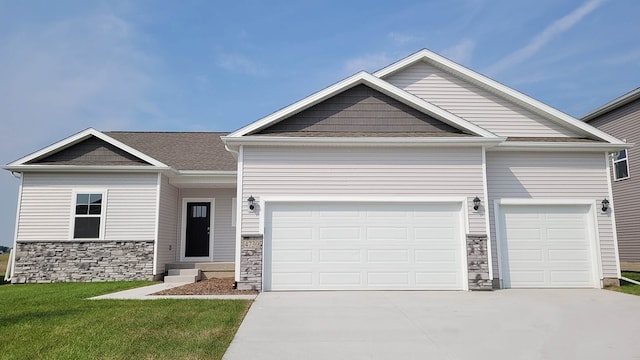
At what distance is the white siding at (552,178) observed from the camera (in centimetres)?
1067

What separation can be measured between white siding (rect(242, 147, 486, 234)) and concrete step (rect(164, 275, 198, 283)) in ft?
14.5

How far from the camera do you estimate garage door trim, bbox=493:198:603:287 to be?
10.4 metres

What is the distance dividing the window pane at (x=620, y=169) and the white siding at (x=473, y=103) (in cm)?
578

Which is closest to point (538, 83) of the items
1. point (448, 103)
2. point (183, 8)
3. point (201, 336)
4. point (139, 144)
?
point (448, 103)

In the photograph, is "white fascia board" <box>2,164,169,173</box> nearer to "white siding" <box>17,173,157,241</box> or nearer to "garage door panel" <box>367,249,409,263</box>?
"white siding" <box>17,173,157,241</box>

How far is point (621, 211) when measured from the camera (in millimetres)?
15570

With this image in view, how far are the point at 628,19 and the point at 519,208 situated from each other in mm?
8735

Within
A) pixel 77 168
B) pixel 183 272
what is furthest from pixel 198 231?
pixel 77 168

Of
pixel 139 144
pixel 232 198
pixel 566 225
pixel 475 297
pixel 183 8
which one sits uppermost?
pixel 183 8

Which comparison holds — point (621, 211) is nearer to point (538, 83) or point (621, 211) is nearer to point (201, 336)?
point (538, 83)

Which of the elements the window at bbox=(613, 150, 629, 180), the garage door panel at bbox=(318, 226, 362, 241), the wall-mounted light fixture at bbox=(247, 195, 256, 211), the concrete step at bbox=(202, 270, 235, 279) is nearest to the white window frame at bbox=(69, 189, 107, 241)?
the concrete step at bbox=(202, 270, 235, 279)

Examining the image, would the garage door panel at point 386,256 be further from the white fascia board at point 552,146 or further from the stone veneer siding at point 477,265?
the white fascia board at point 552,146

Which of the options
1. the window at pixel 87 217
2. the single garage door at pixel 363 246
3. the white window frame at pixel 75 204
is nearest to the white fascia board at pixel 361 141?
the single garage door at pixel 363 246

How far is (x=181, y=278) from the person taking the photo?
41.6ft
